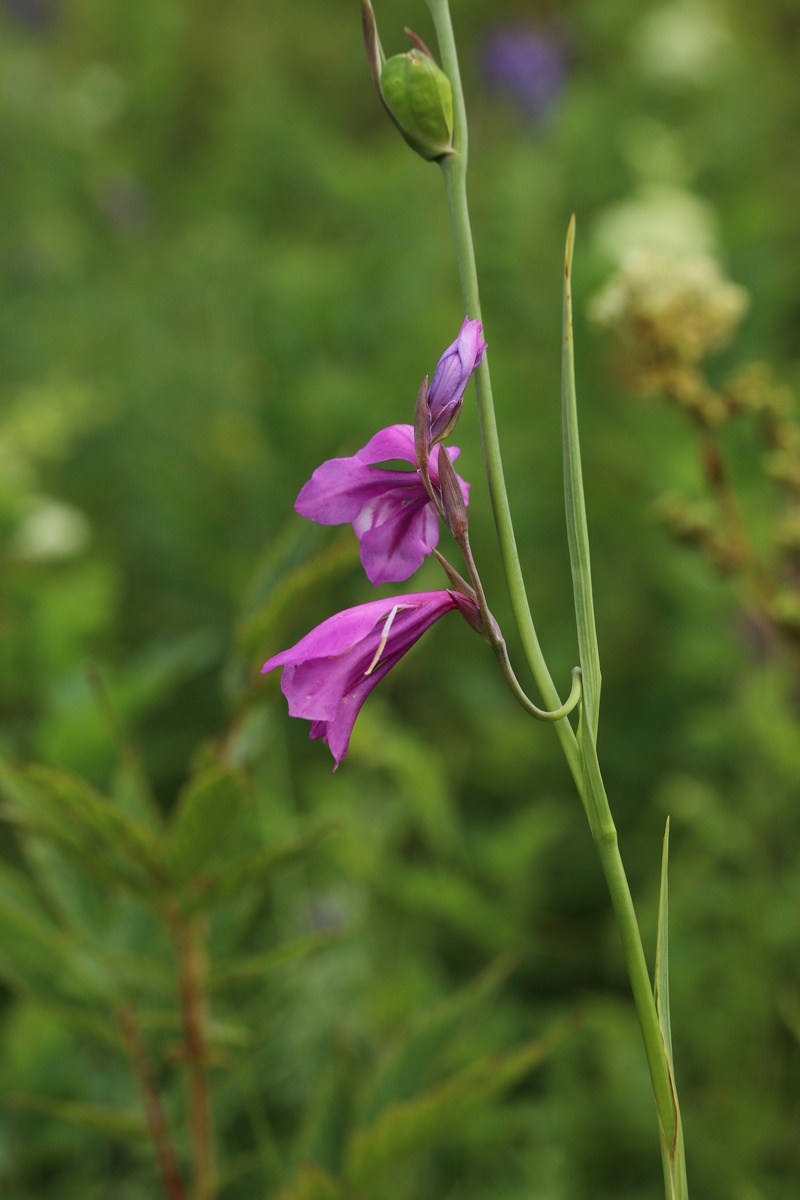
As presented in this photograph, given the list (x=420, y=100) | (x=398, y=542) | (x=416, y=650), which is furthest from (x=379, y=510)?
(x=416, y=650)

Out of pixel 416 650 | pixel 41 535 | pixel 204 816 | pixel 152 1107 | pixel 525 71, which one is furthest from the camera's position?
pixel 525 71

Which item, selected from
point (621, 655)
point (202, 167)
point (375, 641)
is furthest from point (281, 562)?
point (202, 167)

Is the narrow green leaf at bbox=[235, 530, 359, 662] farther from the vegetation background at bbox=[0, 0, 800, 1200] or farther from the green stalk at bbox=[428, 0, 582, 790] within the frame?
the green stalk at bbox=[428, 0, 582, 790]

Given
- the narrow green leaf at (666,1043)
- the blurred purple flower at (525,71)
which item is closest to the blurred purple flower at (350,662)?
the narrow green leaf at (666,1043)

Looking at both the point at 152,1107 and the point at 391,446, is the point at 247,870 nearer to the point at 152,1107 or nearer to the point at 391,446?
the point at 152,1107

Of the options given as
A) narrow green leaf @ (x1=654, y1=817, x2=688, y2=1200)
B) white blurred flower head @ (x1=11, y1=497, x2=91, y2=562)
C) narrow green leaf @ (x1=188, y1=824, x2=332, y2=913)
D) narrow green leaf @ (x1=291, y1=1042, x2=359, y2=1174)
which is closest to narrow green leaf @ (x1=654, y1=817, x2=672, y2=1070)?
narrow green leaf @ (x1=654, y1=817, x2=688, y2=1200)

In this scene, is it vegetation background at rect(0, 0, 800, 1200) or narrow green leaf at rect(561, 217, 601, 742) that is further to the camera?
vegetation background at rect(0, 0, 800, 1200)
